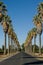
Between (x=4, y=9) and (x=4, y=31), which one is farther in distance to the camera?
(x=4, y=31)

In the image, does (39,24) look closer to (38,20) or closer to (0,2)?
(38,20)

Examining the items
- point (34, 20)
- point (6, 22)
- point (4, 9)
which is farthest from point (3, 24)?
point (4, 9)

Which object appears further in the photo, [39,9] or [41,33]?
[41,33]

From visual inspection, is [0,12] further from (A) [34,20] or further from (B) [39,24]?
(A) [34,20]

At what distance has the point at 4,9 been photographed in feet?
192

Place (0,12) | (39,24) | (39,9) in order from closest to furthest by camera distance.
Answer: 1. (0,12)
2. (39,9)
3. (39,24)

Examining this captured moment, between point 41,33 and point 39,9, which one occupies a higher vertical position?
point 39,9

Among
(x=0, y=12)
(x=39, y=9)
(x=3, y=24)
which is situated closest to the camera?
(x=0, y=12)

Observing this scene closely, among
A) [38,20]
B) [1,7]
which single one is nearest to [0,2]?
[1,7]

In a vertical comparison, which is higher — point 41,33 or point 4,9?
point 4,9


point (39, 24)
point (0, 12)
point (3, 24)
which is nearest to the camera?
point (0, 12)

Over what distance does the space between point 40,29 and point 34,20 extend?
620 centimetres

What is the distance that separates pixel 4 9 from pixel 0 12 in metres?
2.97

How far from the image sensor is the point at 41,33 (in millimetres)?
69938
